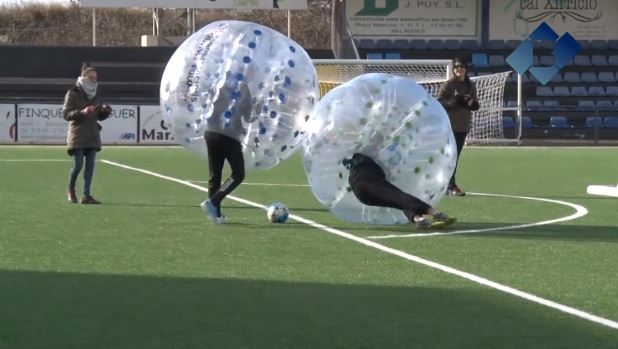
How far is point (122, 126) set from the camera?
3484cm

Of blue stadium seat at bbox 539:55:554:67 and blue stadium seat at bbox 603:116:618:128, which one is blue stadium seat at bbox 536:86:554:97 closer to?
blue stadium seat at bbox 539:55:554:67

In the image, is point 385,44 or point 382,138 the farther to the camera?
point 385,44

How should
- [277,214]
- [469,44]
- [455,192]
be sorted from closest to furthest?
1. [277,214]
2. [455,192]
3. [469,44]

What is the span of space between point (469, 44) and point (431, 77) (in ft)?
38.6

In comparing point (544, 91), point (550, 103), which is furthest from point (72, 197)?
point (544, 91)

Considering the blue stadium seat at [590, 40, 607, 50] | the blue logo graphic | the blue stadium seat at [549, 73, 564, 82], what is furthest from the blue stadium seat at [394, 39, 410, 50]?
the blue stadium seat at [590, 40, 607, 50]

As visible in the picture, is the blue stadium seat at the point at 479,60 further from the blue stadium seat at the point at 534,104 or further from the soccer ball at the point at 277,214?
the soccer ball at the point at 277,214

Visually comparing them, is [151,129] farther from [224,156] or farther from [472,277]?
[472,277]

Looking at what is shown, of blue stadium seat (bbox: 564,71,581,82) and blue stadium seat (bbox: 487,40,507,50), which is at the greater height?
blue stadium seat (bbox: 487,40,507,50)

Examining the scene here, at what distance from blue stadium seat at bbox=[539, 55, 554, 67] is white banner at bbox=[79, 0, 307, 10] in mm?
8429

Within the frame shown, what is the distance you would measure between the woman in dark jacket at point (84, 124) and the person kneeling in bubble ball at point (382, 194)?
4439 mm

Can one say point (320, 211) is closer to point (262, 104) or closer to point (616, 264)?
point (262, 104)

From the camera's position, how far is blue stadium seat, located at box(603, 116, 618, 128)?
4062cm

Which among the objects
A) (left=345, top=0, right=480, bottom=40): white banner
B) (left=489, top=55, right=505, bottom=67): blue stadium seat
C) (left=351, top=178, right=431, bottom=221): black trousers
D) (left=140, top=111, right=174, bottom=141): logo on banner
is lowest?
(left=140, top=111, right=174, bottom=141): logo on banner
